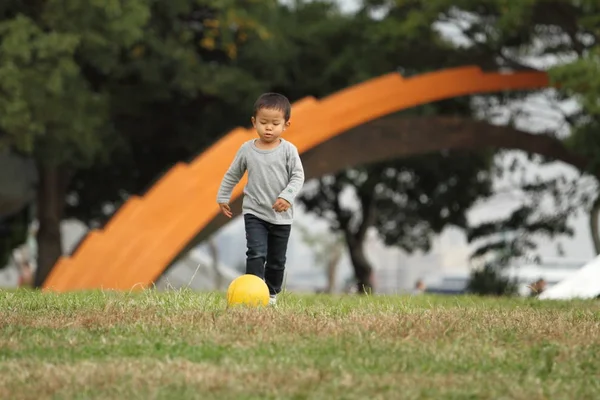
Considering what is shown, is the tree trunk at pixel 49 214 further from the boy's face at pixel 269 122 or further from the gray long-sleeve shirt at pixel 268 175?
the boy's face at pixel 269 122

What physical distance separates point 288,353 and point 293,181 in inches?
107

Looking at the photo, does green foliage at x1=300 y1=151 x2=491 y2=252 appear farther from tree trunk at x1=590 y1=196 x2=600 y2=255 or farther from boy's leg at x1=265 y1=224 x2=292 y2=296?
boy's leg at x1=265 y1=224 x2=292 y2=296

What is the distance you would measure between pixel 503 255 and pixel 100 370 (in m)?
27.1

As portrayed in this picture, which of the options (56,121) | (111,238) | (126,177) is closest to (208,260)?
(126,177)

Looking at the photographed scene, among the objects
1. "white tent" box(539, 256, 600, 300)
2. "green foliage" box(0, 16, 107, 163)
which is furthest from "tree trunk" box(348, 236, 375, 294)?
"white tent" box(539, 256, 600, 300)

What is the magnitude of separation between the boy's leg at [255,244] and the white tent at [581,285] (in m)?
5.58

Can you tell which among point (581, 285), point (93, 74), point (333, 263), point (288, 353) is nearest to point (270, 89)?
point (93, 74)

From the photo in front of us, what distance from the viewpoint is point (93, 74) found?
27.7 m

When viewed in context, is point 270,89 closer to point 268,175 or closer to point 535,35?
point 535,35

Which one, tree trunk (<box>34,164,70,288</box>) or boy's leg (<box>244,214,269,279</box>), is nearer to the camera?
boy's leg (<box>244,214,269,279</box>)

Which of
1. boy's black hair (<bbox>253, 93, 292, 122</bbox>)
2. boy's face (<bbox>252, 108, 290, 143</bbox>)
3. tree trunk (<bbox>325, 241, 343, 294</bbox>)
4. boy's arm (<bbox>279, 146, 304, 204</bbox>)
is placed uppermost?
boy's black hair (<bbox>253, 93, 292, 122</bbox>)

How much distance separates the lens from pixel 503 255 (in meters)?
31.7

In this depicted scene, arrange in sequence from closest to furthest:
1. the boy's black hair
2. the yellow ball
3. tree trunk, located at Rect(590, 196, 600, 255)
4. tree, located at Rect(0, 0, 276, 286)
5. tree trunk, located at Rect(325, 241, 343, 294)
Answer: the yellow ball < the boy's black hair < tree, located at Rect(0, 0, 276, 286) < tree trunk, located at Rect(590, 196, 600, 255) < tree trunk, located at Rect(325, 241, 343, 294)

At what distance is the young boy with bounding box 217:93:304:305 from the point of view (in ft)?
27.7
